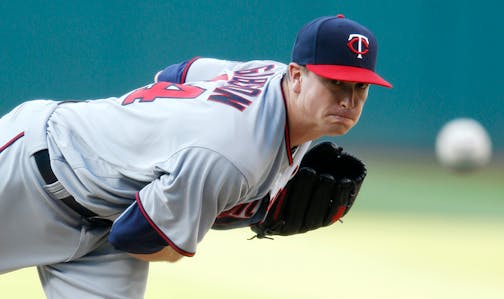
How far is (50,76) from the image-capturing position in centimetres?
536

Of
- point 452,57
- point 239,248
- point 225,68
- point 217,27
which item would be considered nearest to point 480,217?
point 452,57

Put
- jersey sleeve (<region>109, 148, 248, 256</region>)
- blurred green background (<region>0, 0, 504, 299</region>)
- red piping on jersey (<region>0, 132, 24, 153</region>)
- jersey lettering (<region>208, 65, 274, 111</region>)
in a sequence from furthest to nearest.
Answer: blurred green background (<region>0, 0, 504, 299</region>) → red piping on jersey (<region>0, 132, 24, 153</region>) → jersey lettering (<region>208, 65, 274, 111</region>) → jersey sleeve (<region>109, 148, 248, 256</region>)

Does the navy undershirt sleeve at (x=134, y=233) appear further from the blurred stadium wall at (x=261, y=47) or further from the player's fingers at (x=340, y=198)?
the blurred stadium wall at (x=261, y=47)

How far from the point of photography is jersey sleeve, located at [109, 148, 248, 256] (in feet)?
6.17

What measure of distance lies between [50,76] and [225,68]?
320 centimetres

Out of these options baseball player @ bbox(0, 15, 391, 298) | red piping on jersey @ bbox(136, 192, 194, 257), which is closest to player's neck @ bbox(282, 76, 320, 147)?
baseball player @ bbox(0, 15, 391, 298)

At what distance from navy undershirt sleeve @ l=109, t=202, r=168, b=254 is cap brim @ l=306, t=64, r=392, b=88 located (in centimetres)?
49

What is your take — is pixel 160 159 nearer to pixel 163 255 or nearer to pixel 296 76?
pixel 163 255

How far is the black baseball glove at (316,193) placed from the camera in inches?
96.5

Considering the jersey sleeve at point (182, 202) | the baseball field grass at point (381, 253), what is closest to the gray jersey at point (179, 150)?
the jersey sleeve at point (182, 202)

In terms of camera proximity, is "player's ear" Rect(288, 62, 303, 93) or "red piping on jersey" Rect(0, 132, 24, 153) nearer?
"player's ear" Rect(288, 62, 303, 93)

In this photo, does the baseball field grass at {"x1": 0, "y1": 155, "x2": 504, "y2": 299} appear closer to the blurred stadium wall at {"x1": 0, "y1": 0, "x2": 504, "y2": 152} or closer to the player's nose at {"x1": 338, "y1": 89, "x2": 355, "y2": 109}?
the blurred stadium wall at {"x1": 0, "y1": 0, "x2": 504, "y2": 152}

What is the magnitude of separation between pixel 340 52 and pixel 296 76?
0.39 ft

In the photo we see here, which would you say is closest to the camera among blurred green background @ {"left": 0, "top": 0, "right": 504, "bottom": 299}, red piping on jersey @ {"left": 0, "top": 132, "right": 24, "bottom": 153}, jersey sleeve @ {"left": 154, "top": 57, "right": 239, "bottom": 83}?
red piping on jersey @ {"left": 0, "top": 132, "right": 24, "bottom": 153}
